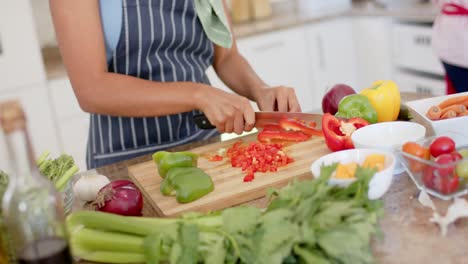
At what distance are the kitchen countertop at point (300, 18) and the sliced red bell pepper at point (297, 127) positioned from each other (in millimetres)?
1604

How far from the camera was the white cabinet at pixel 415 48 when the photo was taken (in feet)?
9.89

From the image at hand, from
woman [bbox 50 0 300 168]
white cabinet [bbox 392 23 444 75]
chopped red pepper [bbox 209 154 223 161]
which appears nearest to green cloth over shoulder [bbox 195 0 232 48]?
woman [bbox 50 0 300 168]

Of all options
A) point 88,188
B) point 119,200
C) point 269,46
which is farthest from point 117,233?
point 269,46

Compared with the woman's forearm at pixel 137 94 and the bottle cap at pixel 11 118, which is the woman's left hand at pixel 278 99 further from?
the bottle cap at pixel 11 118

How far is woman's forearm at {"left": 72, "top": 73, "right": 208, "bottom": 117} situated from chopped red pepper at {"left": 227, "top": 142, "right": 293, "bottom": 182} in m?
0.16

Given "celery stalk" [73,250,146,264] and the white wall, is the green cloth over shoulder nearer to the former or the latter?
"celery stalk" [73,250,146,264]

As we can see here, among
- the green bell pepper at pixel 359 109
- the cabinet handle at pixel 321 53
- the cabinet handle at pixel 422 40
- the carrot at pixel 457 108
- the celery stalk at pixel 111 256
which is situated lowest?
the cabinet handle at pixel 321 53

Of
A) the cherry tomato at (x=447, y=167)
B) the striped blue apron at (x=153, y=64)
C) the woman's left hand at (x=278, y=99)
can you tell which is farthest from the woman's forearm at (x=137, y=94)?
the cherry tomato at (x=447, y=167)

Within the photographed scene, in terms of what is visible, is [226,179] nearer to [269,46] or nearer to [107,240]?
[107,240]

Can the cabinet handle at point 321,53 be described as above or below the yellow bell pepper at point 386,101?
below

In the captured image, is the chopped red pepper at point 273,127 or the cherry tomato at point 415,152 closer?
the cherry tomato at point 415,152

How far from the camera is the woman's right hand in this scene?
141 centimetres

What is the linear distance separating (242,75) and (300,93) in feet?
5.30

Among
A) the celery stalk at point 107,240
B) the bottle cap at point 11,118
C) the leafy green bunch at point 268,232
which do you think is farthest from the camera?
the celery stalk at point 107,240
